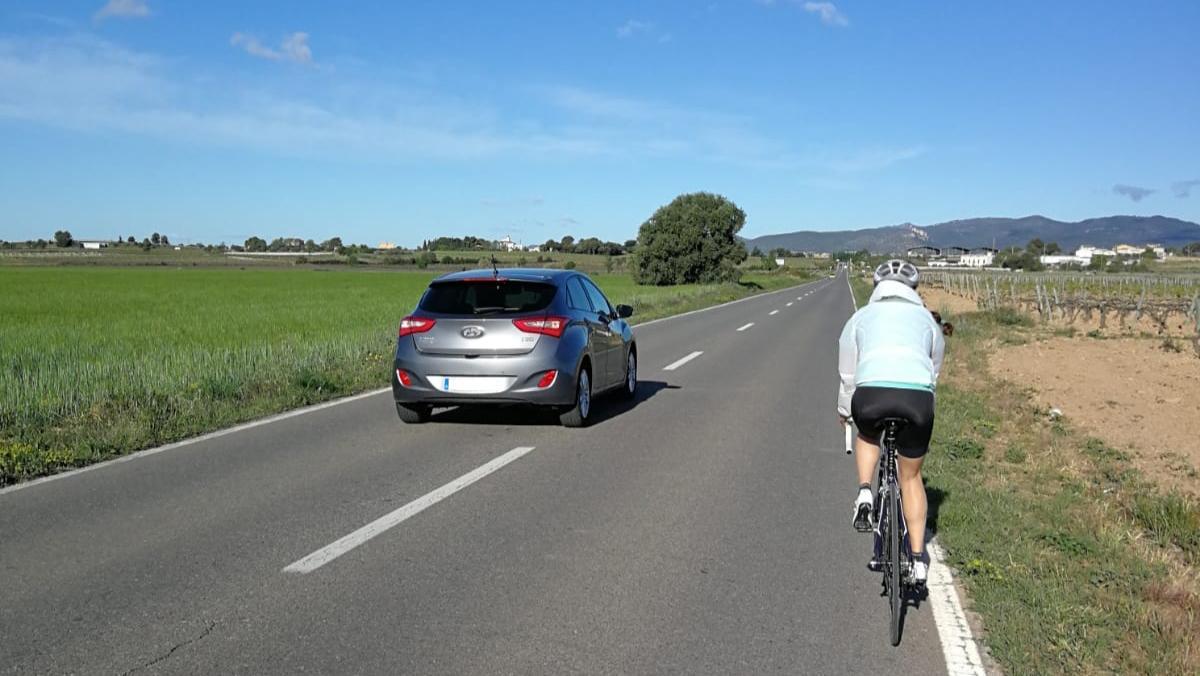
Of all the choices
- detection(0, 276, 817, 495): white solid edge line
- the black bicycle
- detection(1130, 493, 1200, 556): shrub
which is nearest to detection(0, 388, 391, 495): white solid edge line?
detection(0, 276, 817, 495): white solid edge line

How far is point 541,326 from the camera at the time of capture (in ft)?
30.2

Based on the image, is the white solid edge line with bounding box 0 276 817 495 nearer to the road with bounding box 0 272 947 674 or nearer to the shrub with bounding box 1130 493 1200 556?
the road with bounding box 0 272 947 674

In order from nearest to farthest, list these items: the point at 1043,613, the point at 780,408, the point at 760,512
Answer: the point at 1043,613
the point at 760,512
the point at 780,408

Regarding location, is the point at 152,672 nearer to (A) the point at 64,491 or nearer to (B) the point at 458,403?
(A) the point at 64,491

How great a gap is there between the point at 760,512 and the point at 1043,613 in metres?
2.22

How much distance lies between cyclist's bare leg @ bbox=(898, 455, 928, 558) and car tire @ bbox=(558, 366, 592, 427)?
17.3 feet

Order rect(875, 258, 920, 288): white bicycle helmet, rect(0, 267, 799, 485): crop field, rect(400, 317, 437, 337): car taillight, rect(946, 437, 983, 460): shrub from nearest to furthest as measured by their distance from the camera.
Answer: rect(875, 258, 920, 288): white bicycle helmet
rect(946, 437, 983, 460): shrub
rect(0, 267, 799, 485): crop field
rect(400, 317, 437, 337): car taillight

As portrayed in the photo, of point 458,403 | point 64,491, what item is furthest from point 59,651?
point 458,403

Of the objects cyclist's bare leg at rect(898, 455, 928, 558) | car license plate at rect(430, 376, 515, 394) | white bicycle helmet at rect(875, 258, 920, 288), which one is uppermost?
white bicycle helmet at rect(875, 258, 920, 288)

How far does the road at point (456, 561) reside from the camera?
12.8ft

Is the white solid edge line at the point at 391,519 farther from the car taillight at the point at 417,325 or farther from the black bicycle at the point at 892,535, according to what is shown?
the black bicycle at the point at 892,535

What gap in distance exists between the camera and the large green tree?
3036 inches

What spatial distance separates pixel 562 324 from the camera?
9.33m

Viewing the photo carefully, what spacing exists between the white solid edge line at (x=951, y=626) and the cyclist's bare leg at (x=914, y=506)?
37 cm
